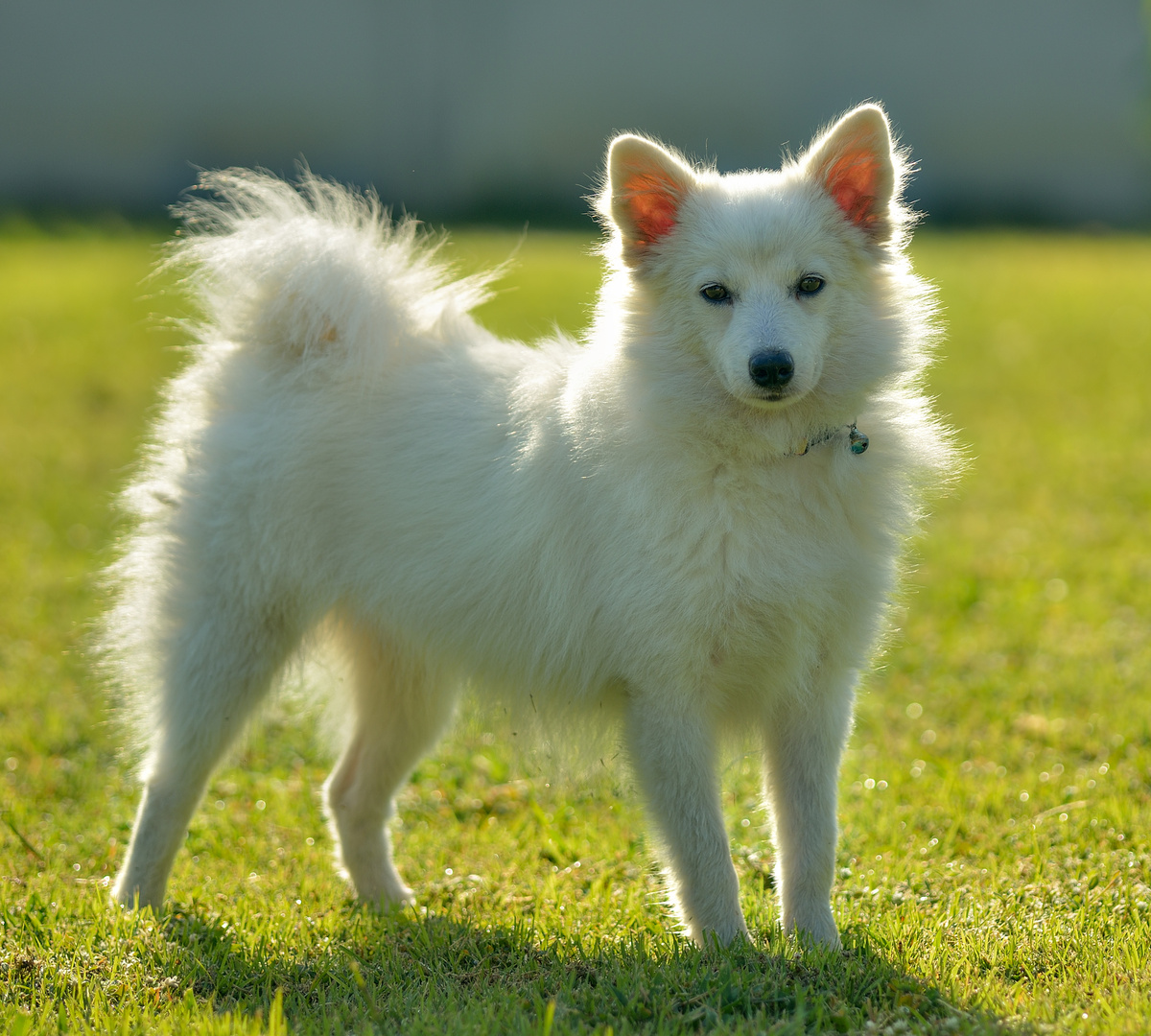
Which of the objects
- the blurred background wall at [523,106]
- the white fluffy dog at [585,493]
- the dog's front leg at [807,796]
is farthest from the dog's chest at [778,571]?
the blurred background wall at [523,106]

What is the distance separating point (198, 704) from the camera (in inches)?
177

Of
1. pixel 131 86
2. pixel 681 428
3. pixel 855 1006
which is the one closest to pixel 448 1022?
pixel 855 1006

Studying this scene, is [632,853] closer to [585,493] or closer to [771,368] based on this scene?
[585,493]

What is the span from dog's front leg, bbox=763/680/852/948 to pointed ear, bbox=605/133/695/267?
5.14 feet

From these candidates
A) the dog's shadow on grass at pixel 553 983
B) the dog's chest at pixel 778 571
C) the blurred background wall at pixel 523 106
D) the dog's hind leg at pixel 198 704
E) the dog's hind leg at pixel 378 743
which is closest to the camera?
the dog's shadow on grass at pixel 553 983

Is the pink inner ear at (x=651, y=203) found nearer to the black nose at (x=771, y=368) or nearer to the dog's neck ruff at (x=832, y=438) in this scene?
the black nose at (x=771, y=368)

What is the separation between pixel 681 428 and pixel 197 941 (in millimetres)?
2228

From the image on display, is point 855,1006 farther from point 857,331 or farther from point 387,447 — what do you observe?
point 387,447

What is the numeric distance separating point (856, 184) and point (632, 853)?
8.59ft

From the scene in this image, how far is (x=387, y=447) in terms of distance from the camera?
4379 millimetres

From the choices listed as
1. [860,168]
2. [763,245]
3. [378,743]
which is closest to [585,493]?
[763,245]

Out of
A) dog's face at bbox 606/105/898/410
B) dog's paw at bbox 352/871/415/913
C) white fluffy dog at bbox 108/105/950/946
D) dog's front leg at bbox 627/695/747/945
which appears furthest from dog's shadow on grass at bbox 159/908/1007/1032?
dog's face at bbox 606/105/898/410

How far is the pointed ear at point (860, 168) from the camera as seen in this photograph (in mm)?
3803

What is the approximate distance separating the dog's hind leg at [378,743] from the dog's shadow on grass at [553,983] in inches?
24.5
